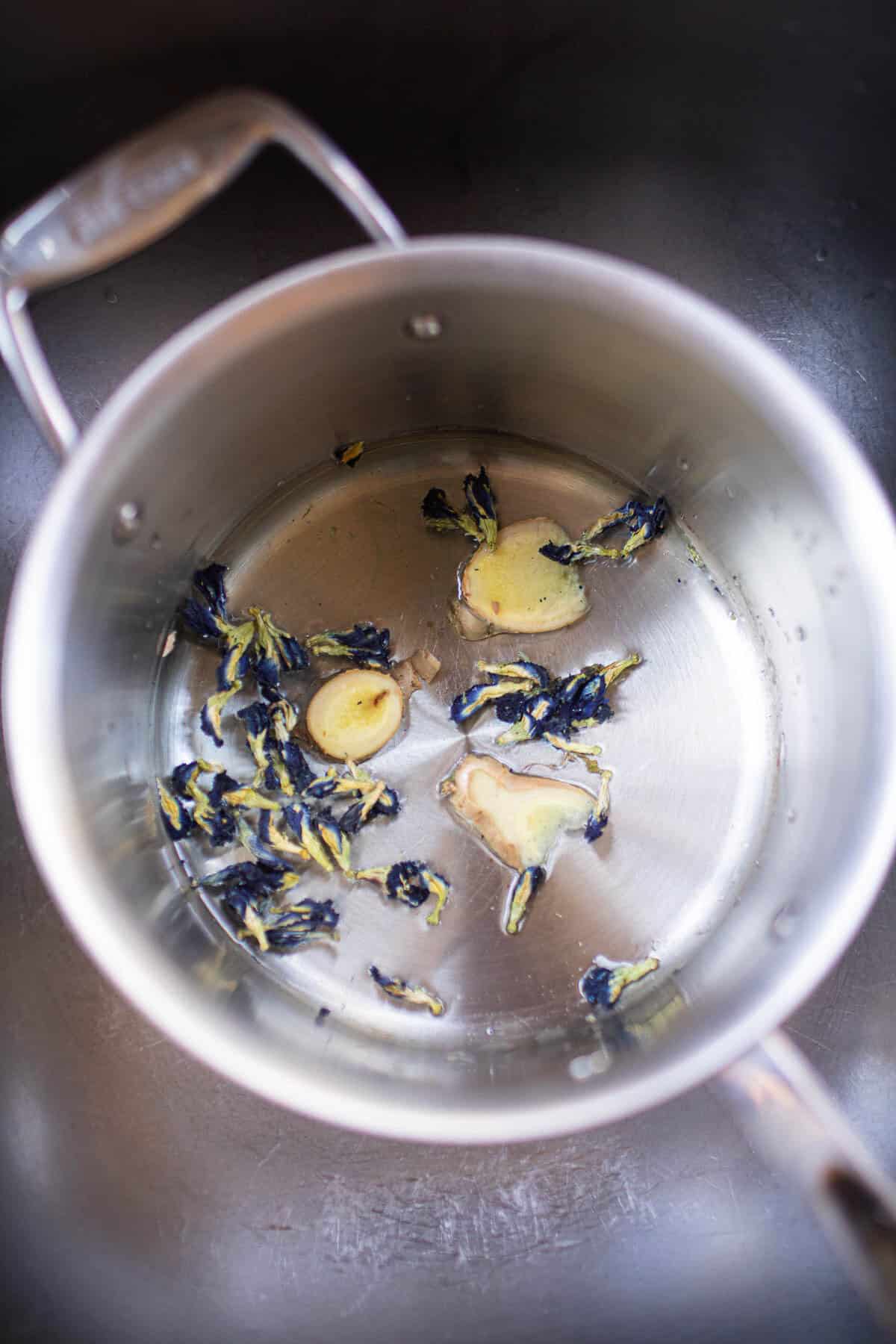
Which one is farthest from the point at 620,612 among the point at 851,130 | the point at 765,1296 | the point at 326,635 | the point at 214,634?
the point at 765,1296

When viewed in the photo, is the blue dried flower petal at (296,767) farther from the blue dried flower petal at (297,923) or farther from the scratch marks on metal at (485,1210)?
the scratch marks on metal at (485,1210)

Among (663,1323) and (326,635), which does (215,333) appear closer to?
(326,635)

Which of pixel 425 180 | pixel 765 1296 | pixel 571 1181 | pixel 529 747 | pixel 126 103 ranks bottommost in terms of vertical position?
pixel 765 1296

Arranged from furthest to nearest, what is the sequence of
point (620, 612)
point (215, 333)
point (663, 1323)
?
point (620, 612), point (663, 1323), point (215, 333)

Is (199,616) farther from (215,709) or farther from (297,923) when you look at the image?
(297,923)

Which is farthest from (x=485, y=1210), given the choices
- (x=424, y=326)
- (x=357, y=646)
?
(x=424, y=326)

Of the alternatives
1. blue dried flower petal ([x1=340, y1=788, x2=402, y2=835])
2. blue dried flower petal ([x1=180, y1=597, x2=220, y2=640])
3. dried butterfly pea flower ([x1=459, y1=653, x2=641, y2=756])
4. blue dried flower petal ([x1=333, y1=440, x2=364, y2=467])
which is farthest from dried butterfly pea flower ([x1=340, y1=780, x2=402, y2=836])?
blue dried flower petal ([x1=333, y1=440, x2=364, y2=467])
